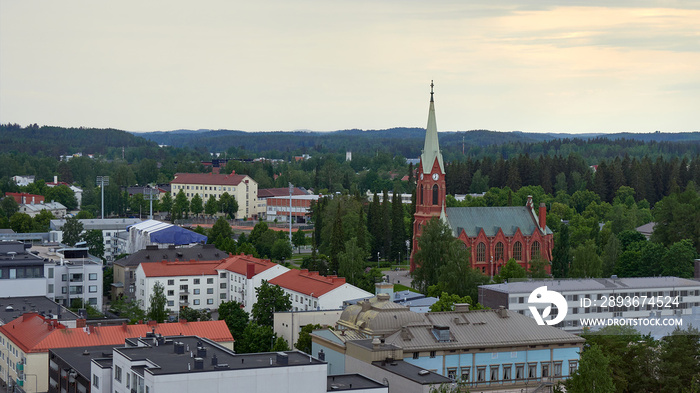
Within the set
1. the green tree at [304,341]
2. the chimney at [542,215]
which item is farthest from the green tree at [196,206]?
the green tree at [304,341]

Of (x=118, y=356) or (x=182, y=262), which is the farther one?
(x=182, y=262)

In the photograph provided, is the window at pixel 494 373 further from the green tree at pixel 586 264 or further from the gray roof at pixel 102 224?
the gray roof at pixel 102 224

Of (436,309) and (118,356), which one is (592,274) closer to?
(436,309)

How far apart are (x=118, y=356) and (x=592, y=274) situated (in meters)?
54.3

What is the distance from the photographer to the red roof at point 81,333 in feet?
190

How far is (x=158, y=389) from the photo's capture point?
40.3 metres

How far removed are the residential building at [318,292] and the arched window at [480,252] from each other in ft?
87.4

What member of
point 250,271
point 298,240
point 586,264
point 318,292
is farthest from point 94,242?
point 586,264

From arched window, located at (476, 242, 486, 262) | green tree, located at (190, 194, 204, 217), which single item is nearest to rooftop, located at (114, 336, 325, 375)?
arched window, located at (476, 242, 486, 262)

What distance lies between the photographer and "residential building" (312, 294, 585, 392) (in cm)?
5344

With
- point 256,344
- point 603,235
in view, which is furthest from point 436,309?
point 603,235

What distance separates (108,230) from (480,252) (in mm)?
50637

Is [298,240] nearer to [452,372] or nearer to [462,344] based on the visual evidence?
[462,344]

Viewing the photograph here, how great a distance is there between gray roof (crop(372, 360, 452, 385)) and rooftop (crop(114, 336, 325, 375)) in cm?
485
